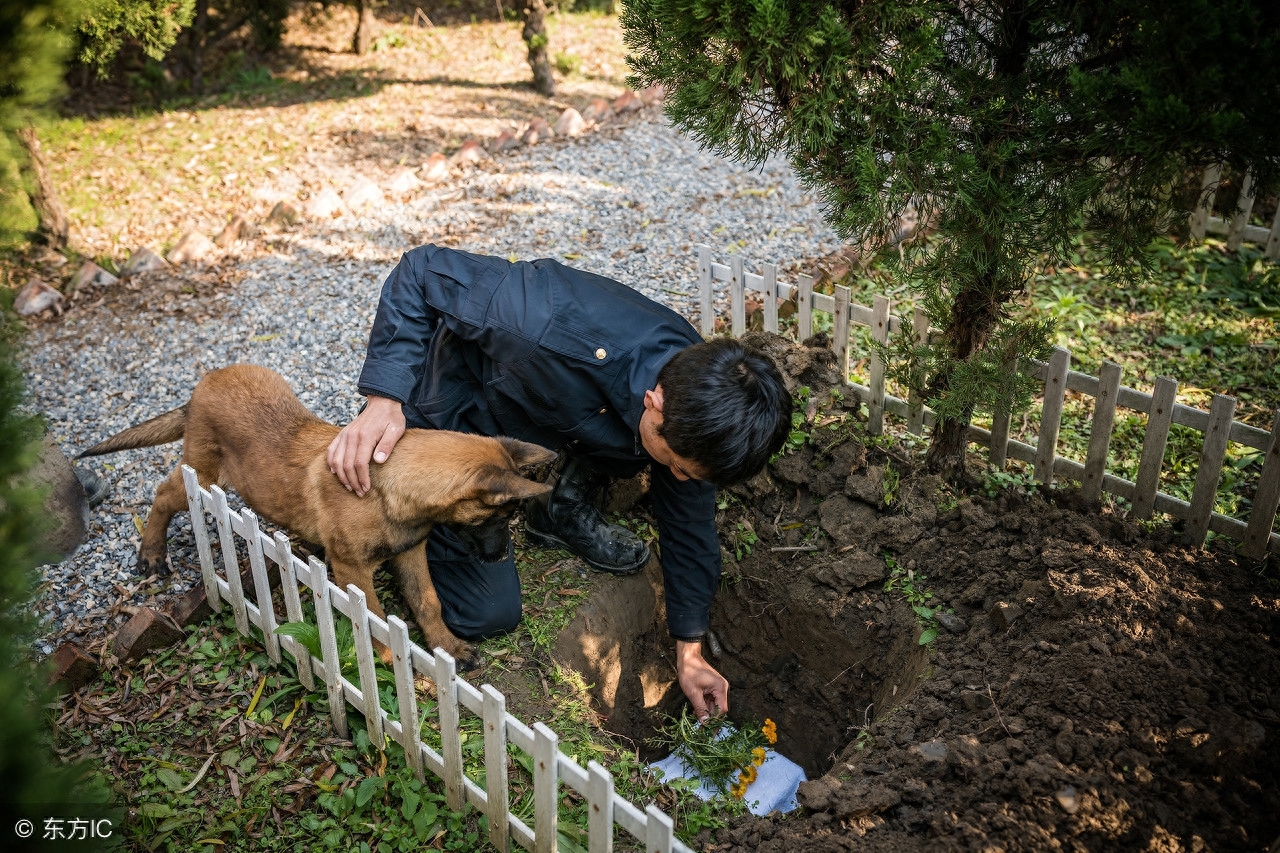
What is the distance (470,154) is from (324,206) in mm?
1873

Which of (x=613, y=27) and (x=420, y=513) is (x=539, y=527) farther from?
(x=613, y=27)

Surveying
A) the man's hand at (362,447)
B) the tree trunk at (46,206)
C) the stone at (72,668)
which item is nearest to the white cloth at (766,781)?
the man's hand at (362,447)

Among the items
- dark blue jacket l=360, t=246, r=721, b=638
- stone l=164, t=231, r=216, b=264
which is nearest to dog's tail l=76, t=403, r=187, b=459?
dark blue jacket l=360, t=246, r=721, b=638

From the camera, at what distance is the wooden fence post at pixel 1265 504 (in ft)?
13.9

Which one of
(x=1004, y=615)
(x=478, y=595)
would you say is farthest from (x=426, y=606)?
(x=1004, y=615)

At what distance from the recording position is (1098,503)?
4609 millimetres

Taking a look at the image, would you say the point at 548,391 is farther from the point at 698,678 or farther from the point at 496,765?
the point at 496,765

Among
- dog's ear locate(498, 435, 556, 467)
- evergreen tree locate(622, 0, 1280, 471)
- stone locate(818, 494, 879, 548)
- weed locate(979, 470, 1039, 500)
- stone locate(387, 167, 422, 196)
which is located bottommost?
stone locate(818, 494, 879, 548)

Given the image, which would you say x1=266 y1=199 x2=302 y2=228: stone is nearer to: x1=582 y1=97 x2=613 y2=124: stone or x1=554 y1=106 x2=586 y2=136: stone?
x1=554 y1=106 x2=586 y2=136: stone

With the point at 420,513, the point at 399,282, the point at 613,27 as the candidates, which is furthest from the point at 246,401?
the point at 613,27

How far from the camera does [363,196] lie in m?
8.82

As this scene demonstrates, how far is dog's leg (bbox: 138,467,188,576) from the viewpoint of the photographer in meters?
4.54

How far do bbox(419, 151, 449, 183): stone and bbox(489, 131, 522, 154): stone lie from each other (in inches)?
29.3

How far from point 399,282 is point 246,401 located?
94cm
